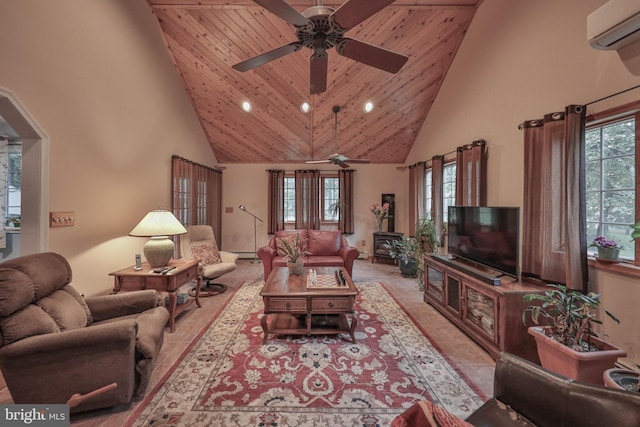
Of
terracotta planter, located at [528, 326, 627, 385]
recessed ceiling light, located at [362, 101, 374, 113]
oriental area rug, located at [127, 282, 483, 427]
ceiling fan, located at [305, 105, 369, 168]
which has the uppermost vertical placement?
recessed ceiling light, located at [362, 101, 374, 113]

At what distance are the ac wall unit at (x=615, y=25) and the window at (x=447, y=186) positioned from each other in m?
2.58

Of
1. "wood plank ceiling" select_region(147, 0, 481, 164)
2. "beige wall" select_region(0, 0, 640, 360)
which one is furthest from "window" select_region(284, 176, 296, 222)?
"beige wall" select_region(0, 0, 640, 360)

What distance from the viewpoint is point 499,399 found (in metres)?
1.20

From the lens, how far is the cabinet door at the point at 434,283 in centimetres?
311

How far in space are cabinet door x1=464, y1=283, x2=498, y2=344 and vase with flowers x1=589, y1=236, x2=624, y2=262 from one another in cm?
85

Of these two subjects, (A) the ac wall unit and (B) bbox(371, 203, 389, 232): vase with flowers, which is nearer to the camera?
(A) the ac wall unit

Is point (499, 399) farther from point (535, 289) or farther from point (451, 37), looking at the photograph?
point (451, 37)

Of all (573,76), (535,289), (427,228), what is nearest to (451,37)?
(573,76)

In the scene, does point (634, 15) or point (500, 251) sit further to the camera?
point (500, 251)

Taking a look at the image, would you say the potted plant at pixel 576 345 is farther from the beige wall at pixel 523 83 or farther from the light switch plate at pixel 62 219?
the light switch plate at pixel 62 219

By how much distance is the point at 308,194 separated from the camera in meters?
6.19

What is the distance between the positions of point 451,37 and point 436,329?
4055 mm

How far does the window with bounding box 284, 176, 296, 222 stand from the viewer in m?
6.36

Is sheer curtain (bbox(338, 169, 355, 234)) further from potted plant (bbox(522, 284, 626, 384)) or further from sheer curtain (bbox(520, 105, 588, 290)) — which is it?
potted plant (bbox(522, 284, 626, 384))
